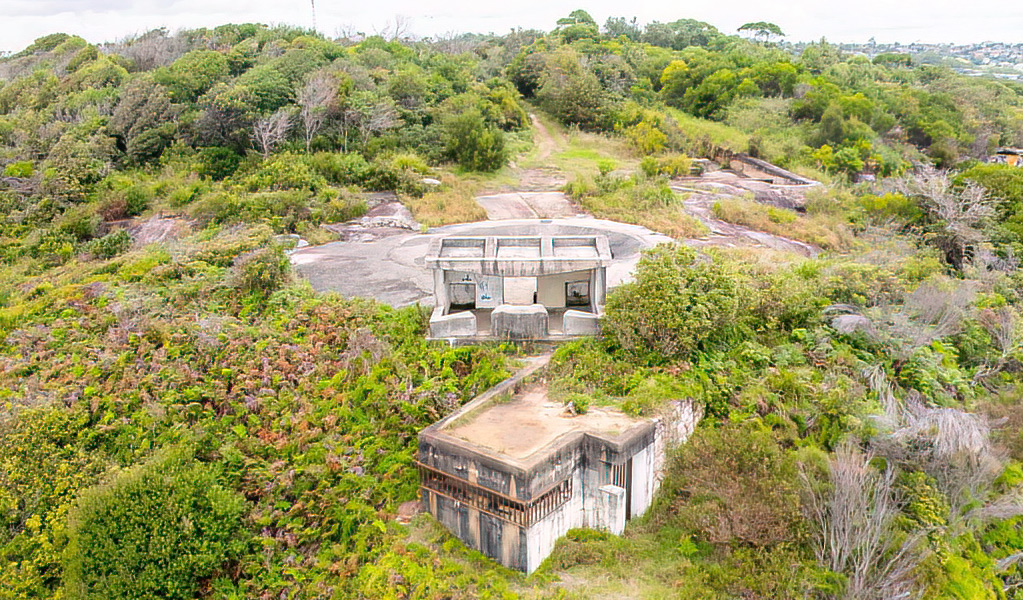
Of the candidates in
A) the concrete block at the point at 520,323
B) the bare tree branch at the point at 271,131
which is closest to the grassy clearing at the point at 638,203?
the concrete block at the point at 520,323

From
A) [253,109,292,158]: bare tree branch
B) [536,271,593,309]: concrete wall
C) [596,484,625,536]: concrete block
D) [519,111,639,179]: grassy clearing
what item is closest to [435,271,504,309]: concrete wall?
[536,271,593,309]: concrete wall

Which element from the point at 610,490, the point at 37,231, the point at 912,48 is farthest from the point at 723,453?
the point at 912,48

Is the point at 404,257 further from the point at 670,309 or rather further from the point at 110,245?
the point at 110,245

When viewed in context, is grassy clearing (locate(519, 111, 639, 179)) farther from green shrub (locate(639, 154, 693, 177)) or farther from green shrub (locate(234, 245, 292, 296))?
green shrub (locate(234, 245, 292, 296))

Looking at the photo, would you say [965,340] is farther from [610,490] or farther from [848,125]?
[848,125]

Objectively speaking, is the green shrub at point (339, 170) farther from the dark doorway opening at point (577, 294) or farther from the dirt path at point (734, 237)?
the dark doorway opening at point (577, 294)

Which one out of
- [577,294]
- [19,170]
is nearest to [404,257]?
[577,294]

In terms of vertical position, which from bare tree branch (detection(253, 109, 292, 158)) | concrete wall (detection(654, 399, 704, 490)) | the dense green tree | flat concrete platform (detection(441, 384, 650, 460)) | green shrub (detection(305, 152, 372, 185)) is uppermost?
the dense green tree

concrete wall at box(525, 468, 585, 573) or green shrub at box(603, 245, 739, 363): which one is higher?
green shrub at box(603, 245, 739, 363)
